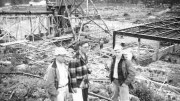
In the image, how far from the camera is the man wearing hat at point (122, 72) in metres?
4.81

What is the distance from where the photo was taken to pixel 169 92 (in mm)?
7098

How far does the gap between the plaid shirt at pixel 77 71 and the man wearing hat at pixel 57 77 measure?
0.18 metres

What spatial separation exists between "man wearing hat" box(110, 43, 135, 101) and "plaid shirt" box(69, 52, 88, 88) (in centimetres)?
84

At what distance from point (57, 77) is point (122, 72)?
1.71m

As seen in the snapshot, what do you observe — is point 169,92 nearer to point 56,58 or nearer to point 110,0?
point 56,58

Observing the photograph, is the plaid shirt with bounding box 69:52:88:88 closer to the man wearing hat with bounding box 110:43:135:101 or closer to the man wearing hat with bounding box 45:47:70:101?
the man wearing hat with bounding box 45:47:70:101

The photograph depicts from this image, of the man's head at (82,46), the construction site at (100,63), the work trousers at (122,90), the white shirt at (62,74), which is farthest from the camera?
the construction site at (100,63)

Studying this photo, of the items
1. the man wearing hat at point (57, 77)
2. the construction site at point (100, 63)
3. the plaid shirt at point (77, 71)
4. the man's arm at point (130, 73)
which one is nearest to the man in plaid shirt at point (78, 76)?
the plaid shirt at point (77, 71)

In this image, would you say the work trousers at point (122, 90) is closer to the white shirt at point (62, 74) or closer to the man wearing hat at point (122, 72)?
the man wearing hat at point (122, 72)

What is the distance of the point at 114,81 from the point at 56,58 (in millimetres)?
1823

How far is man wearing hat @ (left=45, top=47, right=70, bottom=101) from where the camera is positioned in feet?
13.8

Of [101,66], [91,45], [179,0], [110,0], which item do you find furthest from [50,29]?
[110,0]

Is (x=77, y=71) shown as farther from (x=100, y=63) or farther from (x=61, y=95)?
(x=100, y=63)

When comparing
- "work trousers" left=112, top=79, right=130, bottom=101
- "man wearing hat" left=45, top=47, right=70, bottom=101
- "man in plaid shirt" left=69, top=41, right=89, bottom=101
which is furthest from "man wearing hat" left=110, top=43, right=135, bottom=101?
"man wearing hat" left=45, top=47, right=70, bottom=101
